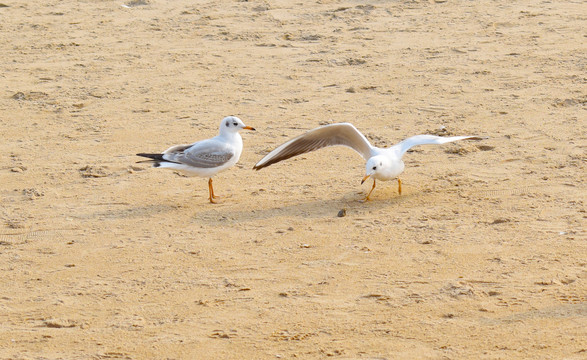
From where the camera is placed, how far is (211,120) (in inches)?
375

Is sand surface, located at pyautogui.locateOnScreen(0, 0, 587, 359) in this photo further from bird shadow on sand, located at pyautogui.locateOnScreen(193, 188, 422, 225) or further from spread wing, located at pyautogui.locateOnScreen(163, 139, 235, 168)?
spread wing, located at pyautogui.locateOnScreen(163, 139, 235, 168)

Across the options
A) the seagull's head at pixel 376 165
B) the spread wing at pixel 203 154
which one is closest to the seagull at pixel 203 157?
the spread wing at pixel 203 154

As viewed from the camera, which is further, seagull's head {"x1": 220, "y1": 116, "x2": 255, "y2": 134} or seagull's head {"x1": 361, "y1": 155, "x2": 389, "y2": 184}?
seagull's head {"x1": 220, "y1": 116, "x2": 255, "y2": 134}

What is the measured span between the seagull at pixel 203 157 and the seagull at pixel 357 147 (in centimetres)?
25

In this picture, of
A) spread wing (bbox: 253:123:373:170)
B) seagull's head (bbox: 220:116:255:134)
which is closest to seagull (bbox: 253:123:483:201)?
spread wing (bbox: 253:123:373:170)

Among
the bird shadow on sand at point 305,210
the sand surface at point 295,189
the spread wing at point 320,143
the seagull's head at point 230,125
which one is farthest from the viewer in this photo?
the seagull's head at point 230,125

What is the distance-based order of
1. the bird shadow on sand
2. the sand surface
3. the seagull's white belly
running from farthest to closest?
the seagull's white belly → the bird shadow on sand → the sand surface

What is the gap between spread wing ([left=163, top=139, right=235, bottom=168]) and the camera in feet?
25.1

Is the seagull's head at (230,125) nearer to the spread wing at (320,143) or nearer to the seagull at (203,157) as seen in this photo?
the seagull at (203,157)

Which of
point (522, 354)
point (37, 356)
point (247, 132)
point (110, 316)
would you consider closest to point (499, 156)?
point (247, 132)

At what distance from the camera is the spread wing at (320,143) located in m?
7.77

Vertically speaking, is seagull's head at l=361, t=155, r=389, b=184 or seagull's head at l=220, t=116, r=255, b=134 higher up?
seagull's head at l=220, t=116, r=255, b=134

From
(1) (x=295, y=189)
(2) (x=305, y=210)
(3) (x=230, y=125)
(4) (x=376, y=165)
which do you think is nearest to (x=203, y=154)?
(3) (x=230, y=125)

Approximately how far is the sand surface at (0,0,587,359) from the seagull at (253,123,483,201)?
269mm
